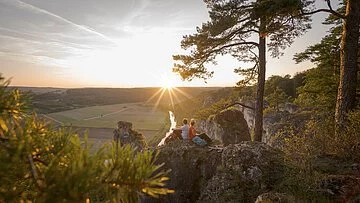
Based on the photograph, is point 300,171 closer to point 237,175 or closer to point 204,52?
point 237,175

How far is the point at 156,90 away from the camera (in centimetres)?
17525

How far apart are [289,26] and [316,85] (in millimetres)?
5757

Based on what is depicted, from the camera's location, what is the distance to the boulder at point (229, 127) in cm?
1895

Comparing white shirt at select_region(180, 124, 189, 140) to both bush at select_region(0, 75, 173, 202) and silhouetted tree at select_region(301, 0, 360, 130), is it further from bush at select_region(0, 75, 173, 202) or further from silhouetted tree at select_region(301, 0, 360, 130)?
bush at select_region(0, 75, 173, 202)

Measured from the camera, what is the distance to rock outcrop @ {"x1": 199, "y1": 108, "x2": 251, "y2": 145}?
18953 mm

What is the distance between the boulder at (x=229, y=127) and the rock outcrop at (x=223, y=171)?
9.40 metres

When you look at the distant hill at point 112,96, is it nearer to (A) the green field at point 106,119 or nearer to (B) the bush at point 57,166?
(A) the green field at point 106,119

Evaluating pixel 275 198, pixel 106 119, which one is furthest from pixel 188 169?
pixel 106 119

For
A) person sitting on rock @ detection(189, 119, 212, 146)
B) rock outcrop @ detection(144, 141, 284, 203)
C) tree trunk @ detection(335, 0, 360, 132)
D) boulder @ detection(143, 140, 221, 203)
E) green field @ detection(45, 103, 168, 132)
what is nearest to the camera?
rock outcrop @ detection(144, 141, 284, 203)

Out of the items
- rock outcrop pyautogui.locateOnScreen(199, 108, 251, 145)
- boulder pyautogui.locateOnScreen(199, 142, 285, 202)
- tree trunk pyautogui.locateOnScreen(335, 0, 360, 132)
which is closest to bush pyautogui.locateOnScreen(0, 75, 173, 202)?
boulder pyautogui.locateOnScreen(199, 142, 285, 202)

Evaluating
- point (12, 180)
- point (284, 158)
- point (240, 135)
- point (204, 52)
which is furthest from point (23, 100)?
point (240, 135)

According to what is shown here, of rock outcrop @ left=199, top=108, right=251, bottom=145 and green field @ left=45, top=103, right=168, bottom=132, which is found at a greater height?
rock outcrop @ left=199, top=108, right=251, bottom=145

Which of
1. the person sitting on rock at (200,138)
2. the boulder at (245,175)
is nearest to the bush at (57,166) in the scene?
the boulder at (245,175)

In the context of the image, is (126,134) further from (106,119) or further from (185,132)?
(106,119)
